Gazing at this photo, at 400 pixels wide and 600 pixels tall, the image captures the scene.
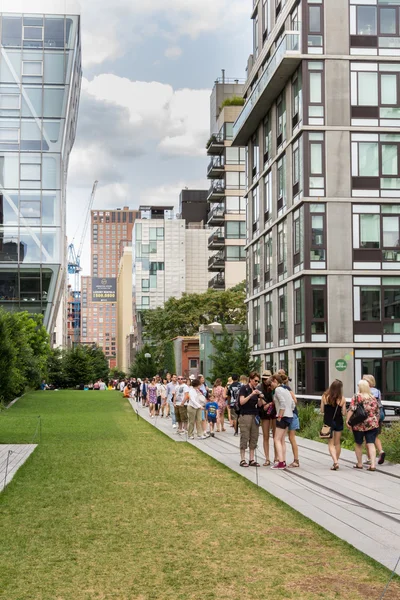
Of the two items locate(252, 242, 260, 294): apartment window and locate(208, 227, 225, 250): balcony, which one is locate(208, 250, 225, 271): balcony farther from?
locate(252, 242, 260, 294): apartment window

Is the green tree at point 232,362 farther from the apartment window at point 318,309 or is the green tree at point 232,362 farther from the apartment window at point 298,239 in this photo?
the apartment window at point 298,239

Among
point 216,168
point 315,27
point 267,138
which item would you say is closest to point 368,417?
point 315,27

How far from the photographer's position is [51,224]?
82.8m

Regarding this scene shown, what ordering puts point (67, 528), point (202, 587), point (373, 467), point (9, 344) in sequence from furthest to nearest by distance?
point (9, 344) → point (373, 467) → point (67, 528) → point (202, 587)

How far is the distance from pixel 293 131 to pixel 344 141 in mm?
3259

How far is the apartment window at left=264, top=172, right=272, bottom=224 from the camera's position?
50594 millimetres

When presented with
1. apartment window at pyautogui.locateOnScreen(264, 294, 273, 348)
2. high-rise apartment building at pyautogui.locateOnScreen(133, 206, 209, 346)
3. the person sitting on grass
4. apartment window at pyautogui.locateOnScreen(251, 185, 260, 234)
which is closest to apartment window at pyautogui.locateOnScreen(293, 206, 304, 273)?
apartment window at pyautogui.locateOnScreen(264, 294, 273, 348)

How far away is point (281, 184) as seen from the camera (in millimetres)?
47938

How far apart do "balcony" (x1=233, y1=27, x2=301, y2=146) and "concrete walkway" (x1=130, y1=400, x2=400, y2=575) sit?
27.5 m

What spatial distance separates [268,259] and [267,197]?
12.5 ft

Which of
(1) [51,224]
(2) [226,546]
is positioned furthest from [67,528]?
(1) [51,224]

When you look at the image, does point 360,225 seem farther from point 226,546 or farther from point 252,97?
point 226,546

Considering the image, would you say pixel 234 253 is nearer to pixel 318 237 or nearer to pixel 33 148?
pixel 33 148

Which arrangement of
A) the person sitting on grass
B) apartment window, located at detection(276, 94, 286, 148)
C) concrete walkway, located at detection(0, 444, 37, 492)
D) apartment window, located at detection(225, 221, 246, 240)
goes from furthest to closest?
apartment window, located at detection(225, 221, 246, 240), apartment window, located at detection(276, 94, 286, 148), the person sitting on grass, concrete walkway, located at detection(0, 444, 37, 492)
